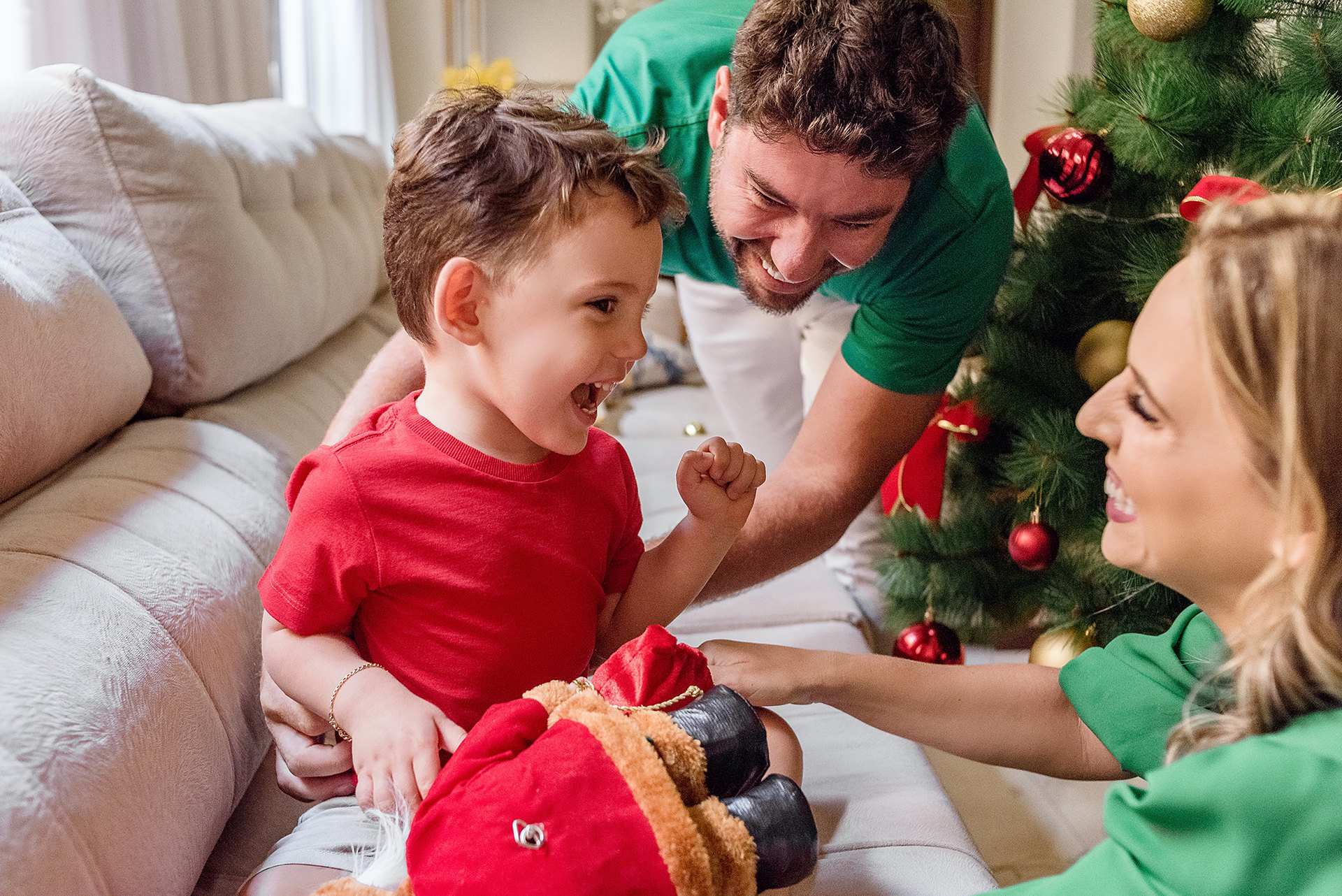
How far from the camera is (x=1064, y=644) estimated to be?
1.61m

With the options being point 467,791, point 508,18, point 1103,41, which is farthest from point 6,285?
point 508,18

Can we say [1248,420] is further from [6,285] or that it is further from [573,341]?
[6,285]

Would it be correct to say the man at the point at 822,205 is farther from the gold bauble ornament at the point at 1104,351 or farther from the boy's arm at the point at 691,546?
the boy's arm at the point at 691,546

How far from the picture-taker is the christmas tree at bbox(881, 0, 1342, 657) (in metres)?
1.28

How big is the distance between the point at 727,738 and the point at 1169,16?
116 centimetres

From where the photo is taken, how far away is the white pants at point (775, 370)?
1.98 metres

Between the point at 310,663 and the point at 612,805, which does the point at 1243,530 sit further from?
the point at 310,663

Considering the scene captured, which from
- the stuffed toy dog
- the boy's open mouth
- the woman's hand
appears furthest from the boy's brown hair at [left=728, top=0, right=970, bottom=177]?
the stuffed toy dog

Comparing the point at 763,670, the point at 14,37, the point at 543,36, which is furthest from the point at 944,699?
the point at 543,36

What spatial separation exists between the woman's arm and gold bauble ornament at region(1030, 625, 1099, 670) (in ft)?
1.77

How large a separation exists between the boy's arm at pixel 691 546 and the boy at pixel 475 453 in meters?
0.02

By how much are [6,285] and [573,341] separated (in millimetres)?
623

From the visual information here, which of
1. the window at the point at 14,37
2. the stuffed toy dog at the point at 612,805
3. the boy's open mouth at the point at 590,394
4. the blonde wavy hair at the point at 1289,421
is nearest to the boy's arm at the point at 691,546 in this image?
the boy's open mouth at the point at 590,394

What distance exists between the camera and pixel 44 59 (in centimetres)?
190
